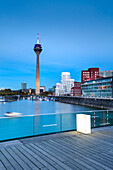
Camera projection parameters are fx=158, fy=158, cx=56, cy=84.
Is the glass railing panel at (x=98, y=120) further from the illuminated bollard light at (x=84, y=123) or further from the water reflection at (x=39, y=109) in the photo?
the water reflection at (x=39, y=109)

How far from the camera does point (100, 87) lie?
10912 centimetres

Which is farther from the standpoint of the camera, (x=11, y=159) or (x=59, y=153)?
(x=59, y=153)

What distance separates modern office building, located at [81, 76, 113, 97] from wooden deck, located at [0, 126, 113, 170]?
311 feet

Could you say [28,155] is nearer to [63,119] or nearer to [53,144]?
[53,144]

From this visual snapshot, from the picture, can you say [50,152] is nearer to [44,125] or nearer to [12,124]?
[44,125]

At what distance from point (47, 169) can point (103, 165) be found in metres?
1.81

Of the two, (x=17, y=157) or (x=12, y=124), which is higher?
(x=17, y=157)

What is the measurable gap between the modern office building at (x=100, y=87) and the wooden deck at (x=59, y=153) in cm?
9474

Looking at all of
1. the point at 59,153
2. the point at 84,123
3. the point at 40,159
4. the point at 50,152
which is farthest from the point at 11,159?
the point at 84,123

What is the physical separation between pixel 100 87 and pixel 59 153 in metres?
107

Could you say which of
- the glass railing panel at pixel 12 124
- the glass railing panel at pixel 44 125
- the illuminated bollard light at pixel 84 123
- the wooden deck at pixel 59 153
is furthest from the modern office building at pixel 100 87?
the wooden deck at pixel 59 153

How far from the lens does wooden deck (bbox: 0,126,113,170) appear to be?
5059 mm

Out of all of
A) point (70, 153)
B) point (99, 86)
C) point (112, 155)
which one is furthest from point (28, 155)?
point (99, 86)

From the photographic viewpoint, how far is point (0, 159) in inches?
216
